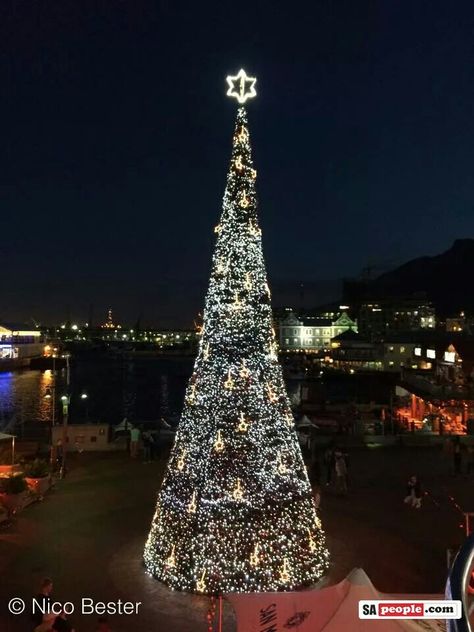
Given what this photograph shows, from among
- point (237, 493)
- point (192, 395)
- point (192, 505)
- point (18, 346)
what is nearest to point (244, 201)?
point (192, 395)

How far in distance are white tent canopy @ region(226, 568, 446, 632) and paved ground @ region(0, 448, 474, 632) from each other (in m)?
3.73

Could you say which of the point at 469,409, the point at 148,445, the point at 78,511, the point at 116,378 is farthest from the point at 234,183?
the point at 116,378

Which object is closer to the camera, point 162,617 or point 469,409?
point 162,617

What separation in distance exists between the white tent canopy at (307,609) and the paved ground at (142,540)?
3727mm

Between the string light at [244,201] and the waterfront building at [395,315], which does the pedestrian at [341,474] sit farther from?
the waterfront building at [395,315]

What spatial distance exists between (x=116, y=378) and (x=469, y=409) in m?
81.9

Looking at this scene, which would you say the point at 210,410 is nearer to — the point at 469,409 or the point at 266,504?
the point at 266,504

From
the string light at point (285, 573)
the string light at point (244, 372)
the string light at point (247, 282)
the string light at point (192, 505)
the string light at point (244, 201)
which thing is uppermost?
the string light at point (244, 201)

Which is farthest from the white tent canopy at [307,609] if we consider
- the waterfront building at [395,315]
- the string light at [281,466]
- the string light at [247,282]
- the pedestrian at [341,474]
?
the waterfront building at [395,315]

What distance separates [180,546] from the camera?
10.4 metres

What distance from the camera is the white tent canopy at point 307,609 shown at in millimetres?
5941

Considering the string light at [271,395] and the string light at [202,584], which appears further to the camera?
the string light at [271,395]

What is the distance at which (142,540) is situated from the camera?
43.1 ft

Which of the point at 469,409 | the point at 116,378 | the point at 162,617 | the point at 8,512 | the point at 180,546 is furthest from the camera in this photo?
the point at 116,378
